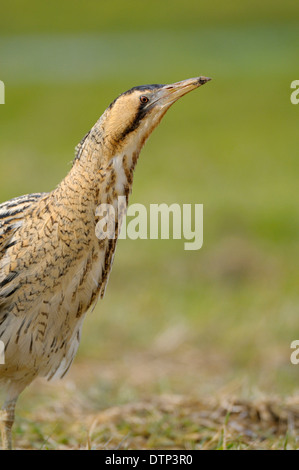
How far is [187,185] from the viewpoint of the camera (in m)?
11.4

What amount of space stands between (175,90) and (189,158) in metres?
11.3

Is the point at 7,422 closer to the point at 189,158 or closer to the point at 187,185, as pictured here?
the point at 187,185

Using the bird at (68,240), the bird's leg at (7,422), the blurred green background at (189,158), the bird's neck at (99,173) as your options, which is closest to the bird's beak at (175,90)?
the bird at (68,240)

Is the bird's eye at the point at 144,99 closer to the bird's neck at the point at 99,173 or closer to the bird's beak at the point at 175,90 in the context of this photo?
the bird's beak at the point at 175,90

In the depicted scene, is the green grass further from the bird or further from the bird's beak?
the bird's beak

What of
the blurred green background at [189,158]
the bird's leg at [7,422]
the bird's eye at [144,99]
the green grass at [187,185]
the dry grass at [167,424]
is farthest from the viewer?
the blurred green background at [189,158]

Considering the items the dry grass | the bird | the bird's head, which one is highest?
the bird's head

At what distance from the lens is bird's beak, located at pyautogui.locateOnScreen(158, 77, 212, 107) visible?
2.34 m

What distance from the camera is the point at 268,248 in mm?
8539

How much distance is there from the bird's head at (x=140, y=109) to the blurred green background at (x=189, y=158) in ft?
4.57

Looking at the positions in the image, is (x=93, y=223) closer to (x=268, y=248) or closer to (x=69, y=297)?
(x=69, y=297)

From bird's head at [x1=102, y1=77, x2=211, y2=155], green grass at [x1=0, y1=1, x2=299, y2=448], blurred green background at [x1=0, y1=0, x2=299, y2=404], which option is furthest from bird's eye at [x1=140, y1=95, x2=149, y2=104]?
blurred green background at [x1=0, y1=0, x2=299, y2=404]

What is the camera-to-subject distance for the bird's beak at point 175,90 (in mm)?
2336

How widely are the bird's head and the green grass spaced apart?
1.23m
